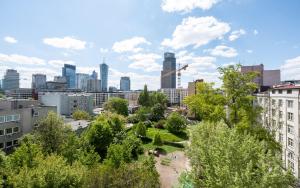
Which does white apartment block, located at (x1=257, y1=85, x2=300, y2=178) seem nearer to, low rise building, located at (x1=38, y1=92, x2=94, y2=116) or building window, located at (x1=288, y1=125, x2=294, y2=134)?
building window, located at (x1=288, y1=125, x2=294, y2=134)

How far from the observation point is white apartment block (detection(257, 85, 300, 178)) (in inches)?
1512

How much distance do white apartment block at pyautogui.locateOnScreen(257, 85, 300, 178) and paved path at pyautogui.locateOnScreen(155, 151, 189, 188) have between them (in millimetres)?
15793

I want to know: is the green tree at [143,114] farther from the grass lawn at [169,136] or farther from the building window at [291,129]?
the building window at [291,129]

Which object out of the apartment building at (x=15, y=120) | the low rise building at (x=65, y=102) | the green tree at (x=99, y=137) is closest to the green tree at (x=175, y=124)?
the green tree at (x=99, y=137)

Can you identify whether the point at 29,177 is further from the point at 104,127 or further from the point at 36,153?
the point at 104,127

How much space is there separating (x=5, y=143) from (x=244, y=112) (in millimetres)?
36457

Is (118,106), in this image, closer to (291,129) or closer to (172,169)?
(172,169)

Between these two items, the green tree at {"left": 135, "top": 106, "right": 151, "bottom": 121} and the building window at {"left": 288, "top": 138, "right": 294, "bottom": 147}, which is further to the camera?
→ the green tree at {"left": 135, "top": 106, "right": 151, "bottom": 121}

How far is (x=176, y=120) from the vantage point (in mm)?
78875

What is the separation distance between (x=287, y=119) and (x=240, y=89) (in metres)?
16.3

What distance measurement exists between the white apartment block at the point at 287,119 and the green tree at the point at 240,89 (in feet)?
22.7

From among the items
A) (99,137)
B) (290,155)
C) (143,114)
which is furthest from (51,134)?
(143,114)

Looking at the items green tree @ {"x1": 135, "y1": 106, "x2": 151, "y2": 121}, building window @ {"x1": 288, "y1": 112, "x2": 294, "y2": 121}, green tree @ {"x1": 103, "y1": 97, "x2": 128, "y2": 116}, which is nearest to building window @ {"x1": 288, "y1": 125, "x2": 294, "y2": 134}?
building window @ {"x1": 288, "y1": 112, "x2": 294, "y2": 121}

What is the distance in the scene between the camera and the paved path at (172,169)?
37469mm
